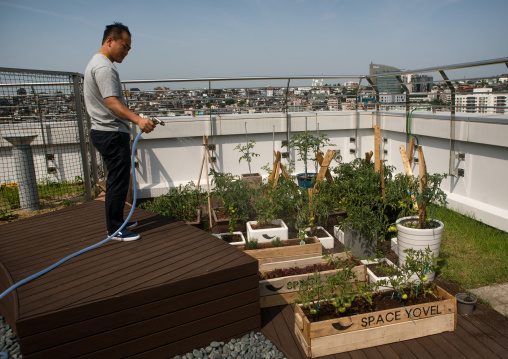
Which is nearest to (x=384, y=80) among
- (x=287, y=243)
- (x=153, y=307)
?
(x=287, y=243)

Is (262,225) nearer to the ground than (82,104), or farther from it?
nearer to the ground

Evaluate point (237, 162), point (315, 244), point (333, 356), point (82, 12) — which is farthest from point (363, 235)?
point (82, 12)

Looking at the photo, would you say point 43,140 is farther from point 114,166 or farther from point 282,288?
point 282,288

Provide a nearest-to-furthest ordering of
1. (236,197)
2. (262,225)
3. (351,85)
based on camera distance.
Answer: (262,225) → (236,197) → (351,85)

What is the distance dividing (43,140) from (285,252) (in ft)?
15.2

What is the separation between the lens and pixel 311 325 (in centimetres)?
258

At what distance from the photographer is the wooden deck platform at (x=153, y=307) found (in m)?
2.28

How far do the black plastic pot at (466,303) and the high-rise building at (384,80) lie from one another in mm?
4389

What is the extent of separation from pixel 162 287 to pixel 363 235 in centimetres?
255

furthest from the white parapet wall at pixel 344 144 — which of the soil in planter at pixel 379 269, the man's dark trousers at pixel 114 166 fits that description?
the man's dark trousers at pixel 114 166

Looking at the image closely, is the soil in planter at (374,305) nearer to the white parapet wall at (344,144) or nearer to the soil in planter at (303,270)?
the soil in planter at (303,270)

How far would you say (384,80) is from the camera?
23.6ft

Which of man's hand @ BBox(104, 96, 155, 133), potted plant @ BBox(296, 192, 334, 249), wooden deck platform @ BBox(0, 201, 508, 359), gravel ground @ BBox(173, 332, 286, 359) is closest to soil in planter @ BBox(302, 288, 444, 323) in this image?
wooden deck platform @ BBox(0, 201, 508, 359)

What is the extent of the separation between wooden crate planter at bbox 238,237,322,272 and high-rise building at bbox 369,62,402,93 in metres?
4.05
